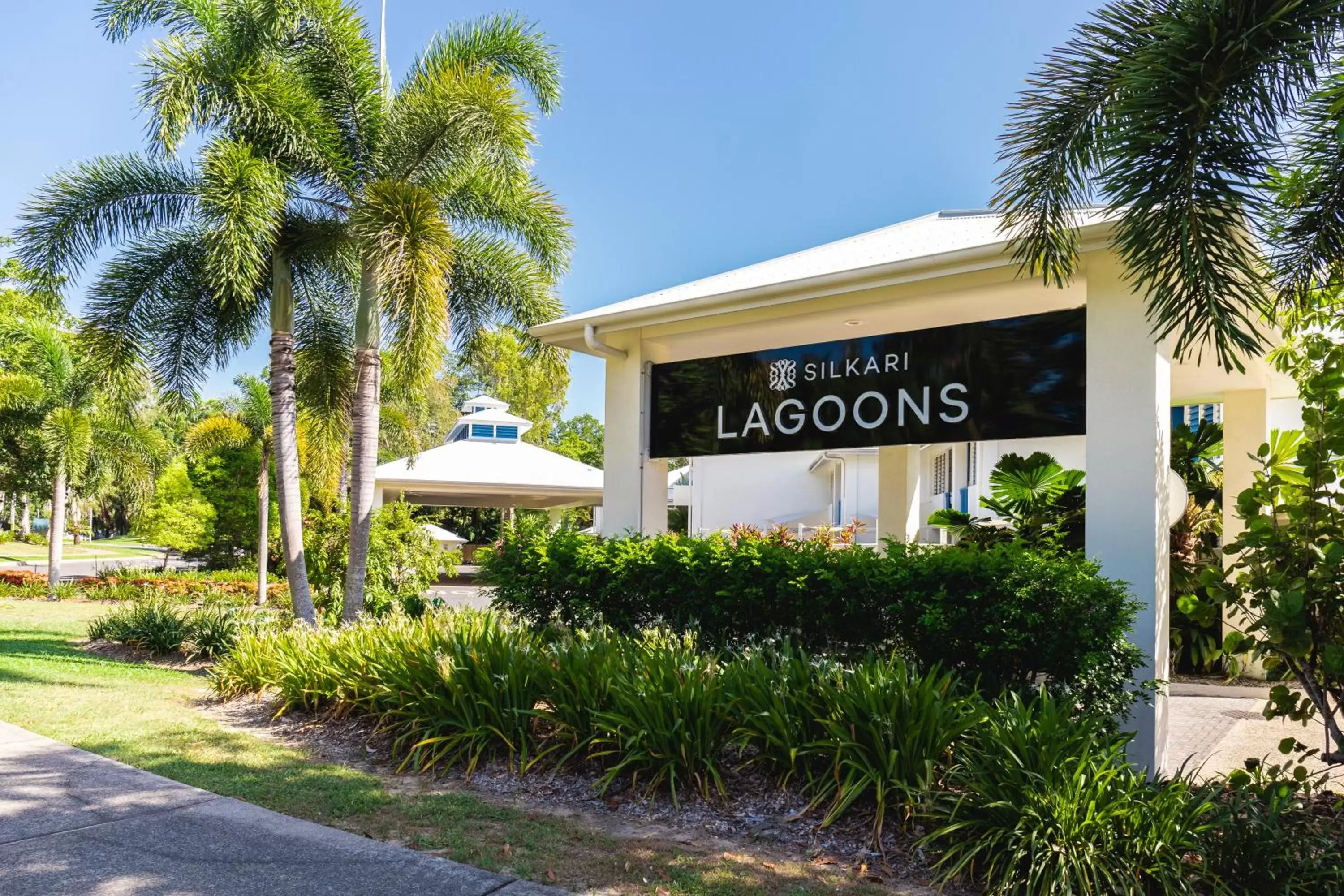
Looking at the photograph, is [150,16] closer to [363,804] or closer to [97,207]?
[97,207]

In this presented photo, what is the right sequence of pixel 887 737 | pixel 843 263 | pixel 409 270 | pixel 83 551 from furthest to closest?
pixel 83 551 → pixel 409 270 → pixel 843 263 → pixel 887 737

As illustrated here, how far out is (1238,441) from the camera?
1034cm

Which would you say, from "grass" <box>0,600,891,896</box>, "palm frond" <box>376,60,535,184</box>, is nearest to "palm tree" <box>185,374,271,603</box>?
"palm frond" <box>376,60,535,184</box>

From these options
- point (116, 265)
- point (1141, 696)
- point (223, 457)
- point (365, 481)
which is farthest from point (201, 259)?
point (223, 457)

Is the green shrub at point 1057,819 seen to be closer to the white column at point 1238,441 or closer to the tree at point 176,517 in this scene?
the white column at point 1238,441

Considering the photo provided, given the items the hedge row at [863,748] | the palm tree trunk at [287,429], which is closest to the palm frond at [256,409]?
the palm tree trunk at [287,429]

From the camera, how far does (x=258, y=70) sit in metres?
10.9

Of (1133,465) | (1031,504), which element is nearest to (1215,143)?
(1133,465)

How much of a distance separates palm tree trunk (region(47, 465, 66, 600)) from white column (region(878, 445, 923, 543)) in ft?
64.7

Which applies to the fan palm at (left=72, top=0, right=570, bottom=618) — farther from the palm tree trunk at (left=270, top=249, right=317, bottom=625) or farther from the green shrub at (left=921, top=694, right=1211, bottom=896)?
the green shrub at (left=921, top=694, right=1211, bottom=896)

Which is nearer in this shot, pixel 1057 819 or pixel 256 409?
pixel 1057 819

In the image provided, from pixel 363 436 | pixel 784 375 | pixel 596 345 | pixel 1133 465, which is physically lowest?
pixel 1133 465

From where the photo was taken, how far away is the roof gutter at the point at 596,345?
30.8ft

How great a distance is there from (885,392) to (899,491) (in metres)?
3.48
